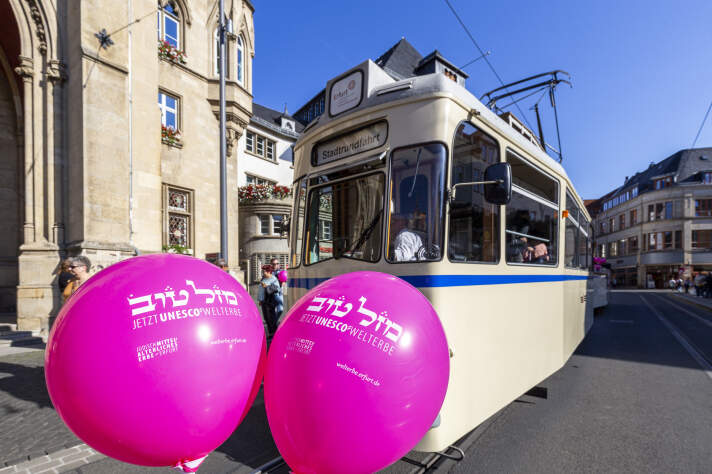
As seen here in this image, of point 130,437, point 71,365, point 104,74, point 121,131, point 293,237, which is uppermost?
point 104,74

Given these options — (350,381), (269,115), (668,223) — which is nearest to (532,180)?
(350,381)

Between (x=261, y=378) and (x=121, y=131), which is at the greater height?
(x=121, y=131)

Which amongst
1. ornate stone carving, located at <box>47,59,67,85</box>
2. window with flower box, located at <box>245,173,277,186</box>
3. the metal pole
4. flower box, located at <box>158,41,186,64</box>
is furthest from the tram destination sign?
window with flower box, located at <box>245,173,277,186</box>

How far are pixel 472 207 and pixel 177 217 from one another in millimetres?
12352

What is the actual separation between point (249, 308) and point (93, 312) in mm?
590

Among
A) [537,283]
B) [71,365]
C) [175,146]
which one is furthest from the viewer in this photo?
[175,146]

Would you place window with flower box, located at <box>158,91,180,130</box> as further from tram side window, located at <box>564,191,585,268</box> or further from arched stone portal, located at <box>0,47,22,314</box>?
tram side window, located at <box>564,191,585,268</box>

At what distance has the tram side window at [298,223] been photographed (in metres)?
3.74

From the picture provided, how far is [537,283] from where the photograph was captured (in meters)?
4.11

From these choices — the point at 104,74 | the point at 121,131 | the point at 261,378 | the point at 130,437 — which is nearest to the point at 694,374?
the point at 261,378

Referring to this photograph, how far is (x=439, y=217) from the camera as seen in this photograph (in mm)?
2820

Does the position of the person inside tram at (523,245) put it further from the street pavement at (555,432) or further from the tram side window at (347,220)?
the street pavement at (555,432)

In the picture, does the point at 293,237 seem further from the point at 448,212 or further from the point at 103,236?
the point at 103,236

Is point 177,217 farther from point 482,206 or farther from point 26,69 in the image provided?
point 482,206
